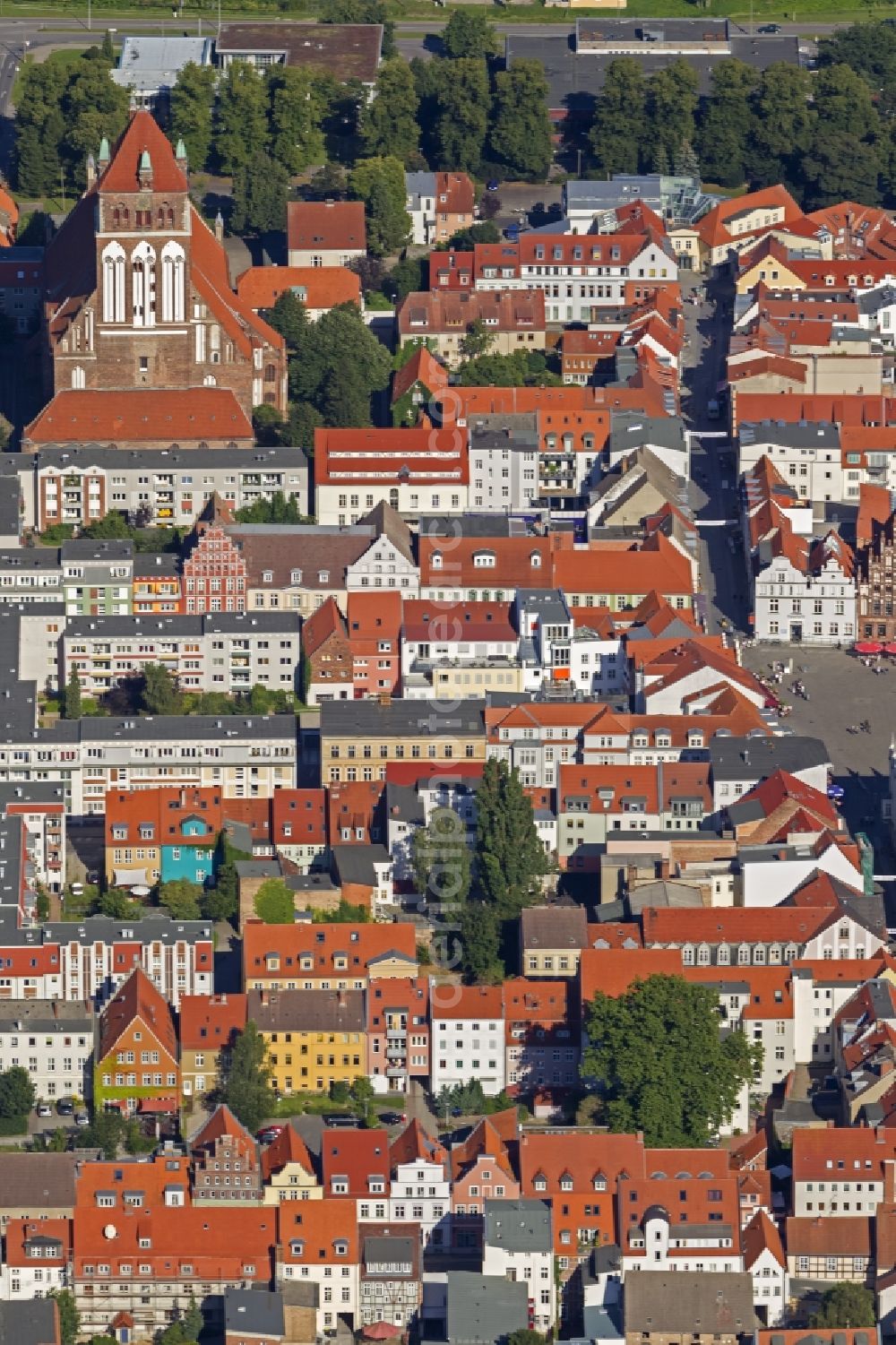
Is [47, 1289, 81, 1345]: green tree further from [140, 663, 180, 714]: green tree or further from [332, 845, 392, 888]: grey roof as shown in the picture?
[140, 663, 180, 714]: green tree

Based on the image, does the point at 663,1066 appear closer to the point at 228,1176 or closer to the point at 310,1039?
the point at 310,1039

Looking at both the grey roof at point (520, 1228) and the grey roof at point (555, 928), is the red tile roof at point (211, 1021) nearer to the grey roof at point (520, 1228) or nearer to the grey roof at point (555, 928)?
the grey roof at point (555, 928)

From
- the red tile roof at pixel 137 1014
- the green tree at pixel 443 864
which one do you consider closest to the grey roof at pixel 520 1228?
the red tile roof at pixel 137 1014

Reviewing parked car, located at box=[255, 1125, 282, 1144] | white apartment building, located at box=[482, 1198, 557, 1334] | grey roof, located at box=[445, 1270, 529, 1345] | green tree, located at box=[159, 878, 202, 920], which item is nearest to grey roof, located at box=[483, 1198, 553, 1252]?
white apartment building, located at box=[482, 1198, 557, 1334]

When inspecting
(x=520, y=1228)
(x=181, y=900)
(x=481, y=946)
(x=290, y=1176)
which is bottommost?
(x=520, y=1228)

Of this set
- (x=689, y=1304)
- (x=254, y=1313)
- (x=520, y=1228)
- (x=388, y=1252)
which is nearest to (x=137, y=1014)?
(x=388, y=1252)

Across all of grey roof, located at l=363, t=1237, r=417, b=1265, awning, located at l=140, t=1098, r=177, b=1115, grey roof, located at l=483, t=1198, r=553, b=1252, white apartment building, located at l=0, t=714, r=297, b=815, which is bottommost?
grey roof, located at l=363, t=1237, r=417, b=1265

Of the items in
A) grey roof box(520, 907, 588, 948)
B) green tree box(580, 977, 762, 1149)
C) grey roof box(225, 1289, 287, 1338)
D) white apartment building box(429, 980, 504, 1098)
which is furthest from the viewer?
grey roof box(520, 907, 588, 948)
